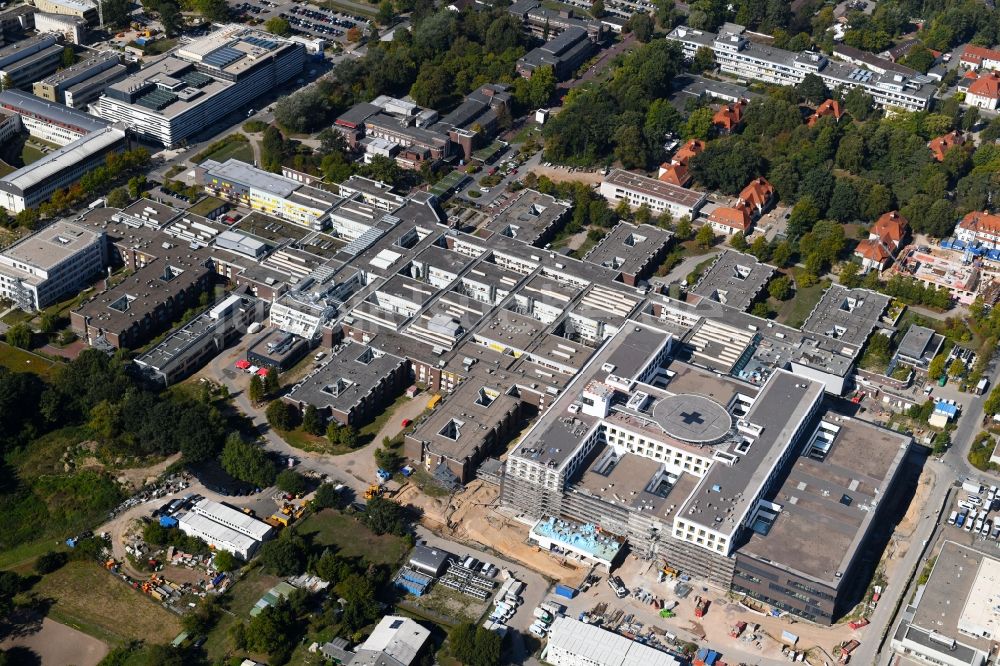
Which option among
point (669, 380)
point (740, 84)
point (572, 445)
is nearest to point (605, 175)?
point (740, 84)

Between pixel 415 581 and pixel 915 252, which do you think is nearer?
pixel 415 581

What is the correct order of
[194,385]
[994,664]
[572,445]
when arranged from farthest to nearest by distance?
[194,385] → [572,445] → [994,664]

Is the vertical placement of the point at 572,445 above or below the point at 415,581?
above

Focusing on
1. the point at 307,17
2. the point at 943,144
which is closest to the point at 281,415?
the point at 943,144

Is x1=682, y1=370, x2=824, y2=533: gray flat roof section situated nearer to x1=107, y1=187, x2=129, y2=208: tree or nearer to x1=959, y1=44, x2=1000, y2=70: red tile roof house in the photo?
x1=107, y1=187, x2=129, y2=208: tree

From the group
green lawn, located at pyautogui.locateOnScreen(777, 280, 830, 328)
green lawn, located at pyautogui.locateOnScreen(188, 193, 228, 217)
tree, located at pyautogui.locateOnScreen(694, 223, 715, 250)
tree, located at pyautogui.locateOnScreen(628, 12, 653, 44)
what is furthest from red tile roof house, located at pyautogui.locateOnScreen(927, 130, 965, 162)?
green lawn, located at pyautogui.locateOnScreen(188, 193, 228, 217)

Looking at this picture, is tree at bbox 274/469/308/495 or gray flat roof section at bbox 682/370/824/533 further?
tree at bbox 274/469/308/495

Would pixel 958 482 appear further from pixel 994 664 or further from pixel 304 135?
pixel 304 135

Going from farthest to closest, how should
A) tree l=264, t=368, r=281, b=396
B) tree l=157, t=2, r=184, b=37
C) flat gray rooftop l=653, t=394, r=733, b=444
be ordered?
1. tree l=157, t=2, r=184, b=37
2. tree l=264, t=368, r=281, b=396
3. flat gray rooftop l=653, t=394, r=733, b=444
